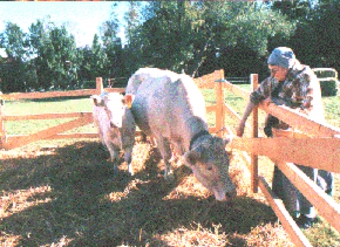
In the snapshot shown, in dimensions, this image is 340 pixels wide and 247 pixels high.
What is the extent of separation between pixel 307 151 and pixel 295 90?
80.7 inches

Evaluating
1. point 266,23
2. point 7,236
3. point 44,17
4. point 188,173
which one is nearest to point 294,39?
point 266,23

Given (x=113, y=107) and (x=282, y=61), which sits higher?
(x=282, y=61)

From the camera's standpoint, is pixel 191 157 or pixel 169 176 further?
pixel 169 176

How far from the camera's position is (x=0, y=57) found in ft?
143

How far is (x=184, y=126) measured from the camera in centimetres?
495

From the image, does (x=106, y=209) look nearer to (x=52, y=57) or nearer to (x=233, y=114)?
(x=233, y=114)

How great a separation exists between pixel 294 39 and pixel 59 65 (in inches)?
1239

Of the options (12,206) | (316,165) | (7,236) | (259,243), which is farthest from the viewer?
(12,206)

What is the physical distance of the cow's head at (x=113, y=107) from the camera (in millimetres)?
5632

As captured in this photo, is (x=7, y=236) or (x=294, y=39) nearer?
(x=7, y=236)

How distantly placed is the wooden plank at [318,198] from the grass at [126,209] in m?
1.02

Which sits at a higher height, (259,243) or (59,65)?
(59,65)

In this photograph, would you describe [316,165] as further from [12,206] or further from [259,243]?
[12,206]

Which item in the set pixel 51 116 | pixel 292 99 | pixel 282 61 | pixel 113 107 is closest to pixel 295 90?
pixel 292 99
